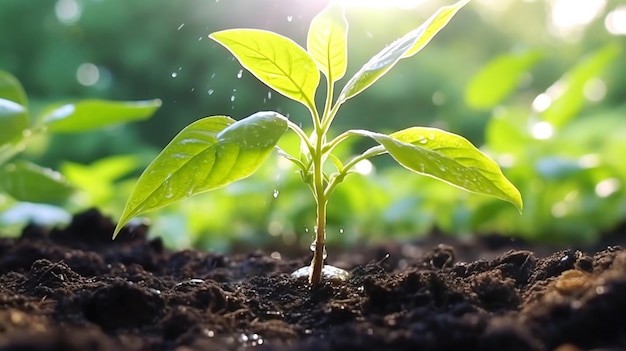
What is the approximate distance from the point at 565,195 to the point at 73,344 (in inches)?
89.8

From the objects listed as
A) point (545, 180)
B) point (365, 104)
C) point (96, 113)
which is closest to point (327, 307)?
point (96, 113)

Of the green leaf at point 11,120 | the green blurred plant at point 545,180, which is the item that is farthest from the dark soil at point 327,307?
the green blurred plant at point 545,180

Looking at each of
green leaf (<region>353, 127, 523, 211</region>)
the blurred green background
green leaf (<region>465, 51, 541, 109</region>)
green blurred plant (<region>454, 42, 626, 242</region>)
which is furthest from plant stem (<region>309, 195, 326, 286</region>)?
green leaf (<region>465, 51, 541, 109</region>)

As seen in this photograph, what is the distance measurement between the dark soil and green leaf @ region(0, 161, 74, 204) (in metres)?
0.37

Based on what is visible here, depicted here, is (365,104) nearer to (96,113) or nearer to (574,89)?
(574,89)

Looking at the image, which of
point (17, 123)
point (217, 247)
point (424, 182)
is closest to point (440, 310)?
point (17, 123)

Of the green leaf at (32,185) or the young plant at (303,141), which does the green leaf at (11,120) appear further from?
the young plant at (303,141)

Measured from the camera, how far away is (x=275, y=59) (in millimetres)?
860

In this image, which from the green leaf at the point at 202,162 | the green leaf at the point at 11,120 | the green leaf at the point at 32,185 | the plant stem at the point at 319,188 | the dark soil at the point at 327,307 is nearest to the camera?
the dark soil at the point at 327,307

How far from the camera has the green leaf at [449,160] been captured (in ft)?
2.51

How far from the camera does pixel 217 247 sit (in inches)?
94.4

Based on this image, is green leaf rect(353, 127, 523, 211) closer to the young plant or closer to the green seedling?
the young plant

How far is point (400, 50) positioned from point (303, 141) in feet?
0.58

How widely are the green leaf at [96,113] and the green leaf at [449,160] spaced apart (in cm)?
79
